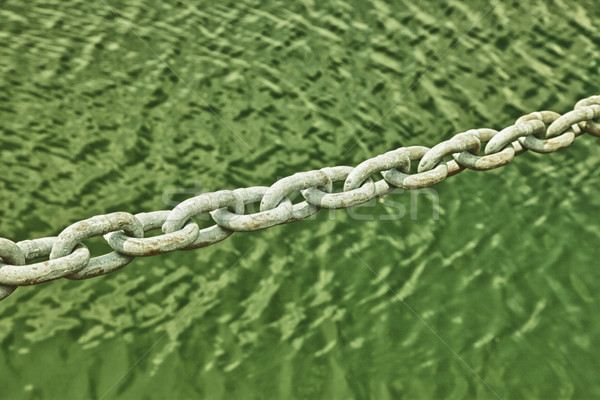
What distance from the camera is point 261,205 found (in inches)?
48.4

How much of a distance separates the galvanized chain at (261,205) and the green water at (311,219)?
1.84 feet

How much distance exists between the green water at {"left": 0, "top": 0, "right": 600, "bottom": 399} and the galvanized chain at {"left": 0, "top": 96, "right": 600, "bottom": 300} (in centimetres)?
56

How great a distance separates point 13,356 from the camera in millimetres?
1639

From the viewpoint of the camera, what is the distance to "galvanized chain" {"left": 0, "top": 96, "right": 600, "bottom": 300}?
3.41 ft

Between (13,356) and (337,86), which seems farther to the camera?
(337,86)

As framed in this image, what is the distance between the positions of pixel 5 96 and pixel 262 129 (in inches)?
38.5

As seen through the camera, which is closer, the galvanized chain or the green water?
the galvanized chain

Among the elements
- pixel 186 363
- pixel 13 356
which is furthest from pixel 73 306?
pixel 186 363

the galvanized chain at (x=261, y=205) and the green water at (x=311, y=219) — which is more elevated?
the galvanized chain at (x=261, y=205)

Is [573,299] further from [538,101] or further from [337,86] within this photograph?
[337,86]

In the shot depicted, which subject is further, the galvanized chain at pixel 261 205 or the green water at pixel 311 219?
the green water at pixel 311 219

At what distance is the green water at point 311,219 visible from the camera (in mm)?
1704

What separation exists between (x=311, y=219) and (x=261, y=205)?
81 cm

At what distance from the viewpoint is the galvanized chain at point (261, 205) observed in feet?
3.41
